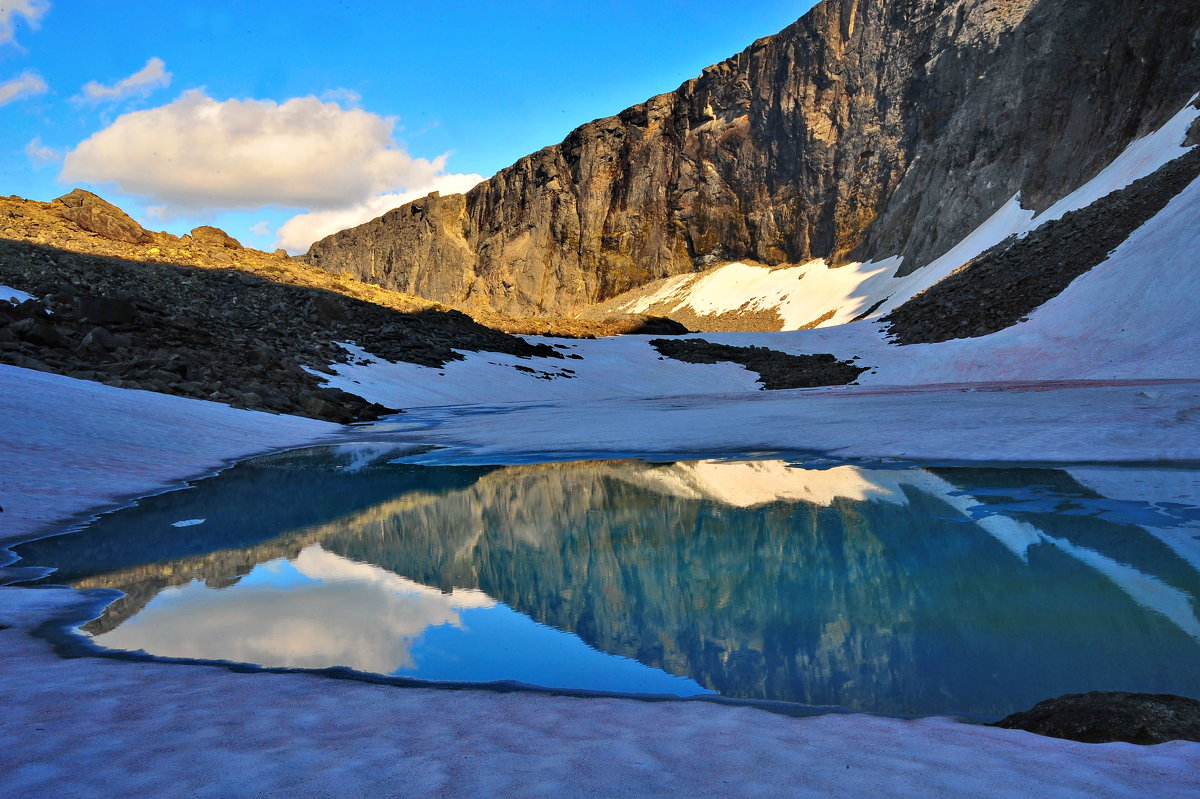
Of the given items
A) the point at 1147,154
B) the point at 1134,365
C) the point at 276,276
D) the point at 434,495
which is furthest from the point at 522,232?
the point at 434,495

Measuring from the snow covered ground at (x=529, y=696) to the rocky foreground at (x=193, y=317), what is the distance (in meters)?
2.26

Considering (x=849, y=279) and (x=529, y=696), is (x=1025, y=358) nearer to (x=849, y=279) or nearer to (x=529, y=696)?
(x=529, y=696)

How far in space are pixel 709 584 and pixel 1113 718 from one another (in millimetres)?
2846

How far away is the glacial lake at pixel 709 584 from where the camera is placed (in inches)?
154

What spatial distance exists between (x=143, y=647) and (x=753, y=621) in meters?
3.46

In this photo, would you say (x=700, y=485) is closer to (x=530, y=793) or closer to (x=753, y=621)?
(x=753, y=621)

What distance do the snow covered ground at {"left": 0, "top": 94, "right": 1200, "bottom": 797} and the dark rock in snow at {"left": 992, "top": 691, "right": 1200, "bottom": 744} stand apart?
0.64 ft

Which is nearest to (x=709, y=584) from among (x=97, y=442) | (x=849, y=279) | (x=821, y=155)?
(x=97, y=442)

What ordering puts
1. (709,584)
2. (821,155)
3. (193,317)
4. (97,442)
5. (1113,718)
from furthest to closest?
(821,155)
(193,317)
(97,442)
(709,584)
(1113,718)

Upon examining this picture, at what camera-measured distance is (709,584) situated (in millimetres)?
5527

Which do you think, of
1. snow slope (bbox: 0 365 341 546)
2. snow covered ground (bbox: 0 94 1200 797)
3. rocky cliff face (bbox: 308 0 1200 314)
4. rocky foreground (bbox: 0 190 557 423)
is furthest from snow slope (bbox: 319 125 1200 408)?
rocky cliff face (bbox: 308 0 1200 314)

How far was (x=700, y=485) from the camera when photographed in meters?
9.74

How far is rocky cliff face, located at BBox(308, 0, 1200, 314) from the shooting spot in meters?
46.6

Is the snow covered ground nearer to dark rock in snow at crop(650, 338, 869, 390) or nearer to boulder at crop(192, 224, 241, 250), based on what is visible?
dark rock in snow at crop(650, 338, 869, 390)
